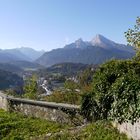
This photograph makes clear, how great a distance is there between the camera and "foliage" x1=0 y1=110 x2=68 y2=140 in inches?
887

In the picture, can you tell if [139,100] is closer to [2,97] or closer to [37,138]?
[37,138]

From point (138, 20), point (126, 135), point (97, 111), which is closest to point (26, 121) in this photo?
point (97, 111)

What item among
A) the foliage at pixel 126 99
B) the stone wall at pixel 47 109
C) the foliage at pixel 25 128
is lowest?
the foliage at pixel 25 128

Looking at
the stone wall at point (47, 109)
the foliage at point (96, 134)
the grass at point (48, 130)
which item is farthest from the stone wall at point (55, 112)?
the grass at point (48, 130)

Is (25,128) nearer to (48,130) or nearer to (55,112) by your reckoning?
(48,130)

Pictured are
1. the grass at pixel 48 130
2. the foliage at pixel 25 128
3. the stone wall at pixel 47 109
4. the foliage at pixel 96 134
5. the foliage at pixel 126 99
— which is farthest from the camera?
the stone wall at pixel 47 109

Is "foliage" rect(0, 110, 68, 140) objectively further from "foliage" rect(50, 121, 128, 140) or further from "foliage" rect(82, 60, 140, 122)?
"foliage" rect(82, 60, 140, 122)

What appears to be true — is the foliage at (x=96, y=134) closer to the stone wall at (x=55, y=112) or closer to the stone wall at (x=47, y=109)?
the stone wall at (x=55, y=112)

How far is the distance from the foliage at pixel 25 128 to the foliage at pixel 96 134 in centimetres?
270

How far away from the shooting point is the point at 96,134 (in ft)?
59.3

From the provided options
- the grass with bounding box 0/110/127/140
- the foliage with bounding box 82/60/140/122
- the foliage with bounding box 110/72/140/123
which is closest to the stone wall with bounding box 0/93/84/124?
the grass with bounding box 0/110/127/140

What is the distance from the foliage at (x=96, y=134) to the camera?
17.4m

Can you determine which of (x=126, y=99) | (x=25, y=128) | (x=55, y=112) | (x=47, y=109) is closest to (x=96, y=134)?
(x=126, y=99)

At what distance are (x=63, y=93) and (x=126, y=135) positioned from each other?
5873 cm
